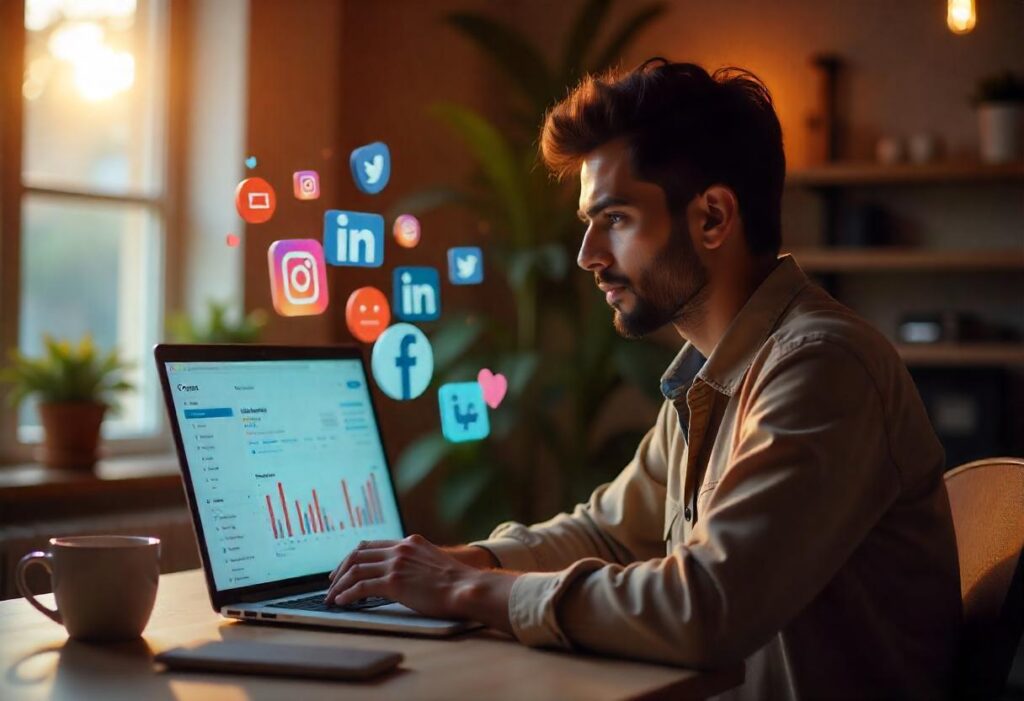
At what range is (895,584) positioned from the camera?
135 centimetres

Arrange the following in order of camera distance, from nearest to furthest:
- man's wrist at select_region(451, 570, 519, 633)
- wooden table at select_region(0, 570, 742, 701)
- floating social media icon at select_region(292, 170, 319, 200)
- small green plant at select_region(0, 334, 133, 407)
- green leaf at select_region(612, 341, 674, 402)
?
wooden table at select_region(0, 570, 742, 701)
man's wrist at select_region(451, 570, 519, 633)
floating social media icon at select_region(292, 170, 319, 200)
small green plant at select_region(0, 334, 133, 407)
green leaf at select_region(612, 341, 674, 402)

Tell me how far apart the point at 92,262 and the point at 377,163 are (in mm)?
1550

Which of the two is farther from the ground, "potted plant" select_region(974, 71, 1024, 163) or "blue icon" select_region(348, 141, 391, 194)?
"potted plant" select_region(974, 71, 1024, 163)

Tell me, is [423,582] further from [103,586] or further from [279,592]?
[103,586]

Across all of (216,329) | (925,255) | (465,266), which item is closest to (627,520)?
(465,266)

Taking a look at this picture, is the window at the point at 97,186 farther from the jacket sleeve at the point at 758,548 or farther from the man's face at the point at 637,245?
the jacket sleeve at the point at 758,548

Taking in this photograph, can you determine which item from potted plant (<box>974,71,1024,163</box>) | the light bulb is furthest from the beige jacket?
potted plant (<box>974,71,1024,163</box>)

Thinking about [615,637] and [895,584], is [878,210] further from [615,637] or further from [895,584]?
[615,637]

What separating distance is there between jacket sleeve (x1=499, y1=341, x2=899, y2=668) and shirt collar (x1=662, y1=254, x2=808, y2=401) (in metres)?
0.18

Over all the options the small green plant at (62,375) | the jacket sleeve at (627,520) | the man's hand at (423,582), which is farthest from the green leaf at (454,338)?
the man's hand at (423,582)

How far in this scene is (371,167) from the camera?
2.19 metres

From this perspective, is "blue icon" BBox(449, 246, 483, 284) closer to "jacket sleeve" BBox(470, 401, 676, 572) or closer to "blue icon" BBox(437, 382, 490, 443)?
"blue icon" BBox(437, 382, 490, 443)

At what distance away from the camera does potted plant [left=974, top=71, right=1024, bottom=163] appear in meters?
3.89

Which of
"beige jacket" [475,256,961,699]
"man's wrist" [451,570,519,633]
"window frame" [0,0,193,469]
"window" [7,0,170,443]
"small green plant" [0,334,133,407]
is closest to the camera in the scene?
"beige jacket" [475,256,961,699]
